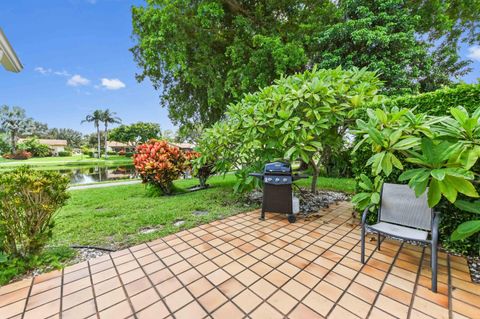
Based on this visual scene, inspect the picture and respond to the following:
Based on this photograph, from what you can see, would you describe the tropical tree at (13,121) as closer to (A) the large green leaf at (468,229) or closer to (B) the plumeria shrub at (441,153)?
(B) the plumeria shrub at (441,153)

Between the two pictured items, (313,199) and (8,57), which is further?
(313,199)

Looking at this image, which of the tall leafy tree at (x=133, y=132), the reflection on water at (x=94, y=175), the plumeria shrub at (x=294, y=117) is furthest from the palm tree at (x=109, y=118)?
the plumeria shrub at (x=294, y=117)

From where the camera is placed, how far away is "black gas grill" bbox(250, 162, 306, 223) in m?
3.20

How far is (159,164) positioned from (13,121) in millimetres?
47192

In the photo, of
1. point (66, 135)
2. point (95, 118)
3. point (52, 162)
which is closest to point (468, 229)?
point (52, 162)

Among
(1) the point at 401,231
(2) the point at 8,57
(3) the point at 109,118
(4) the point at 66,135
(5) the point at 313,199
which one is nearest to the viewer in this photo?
(1) the point at 401,231

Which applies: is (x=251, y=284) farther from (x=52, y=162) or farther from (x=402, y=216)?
(x=52, y=162)

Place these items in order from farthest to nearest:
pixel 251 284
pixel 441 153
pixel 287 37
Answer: pixel 287 37 → pixel 251 284 → pixel 441 153

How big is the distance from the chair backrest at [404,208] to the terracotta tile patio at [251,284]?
395mm

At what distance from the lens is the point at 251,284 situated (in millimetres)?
1720

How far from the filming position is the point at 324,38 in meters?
7.08

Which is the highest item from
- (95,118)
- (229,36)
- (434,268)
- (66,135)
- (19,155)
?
(95,118)

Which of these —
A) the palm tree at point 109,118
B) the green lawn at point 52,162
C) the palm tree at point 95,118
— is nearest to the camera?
the green lawn at point 52,162

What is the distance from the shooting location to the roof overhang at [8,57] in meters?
2.84
